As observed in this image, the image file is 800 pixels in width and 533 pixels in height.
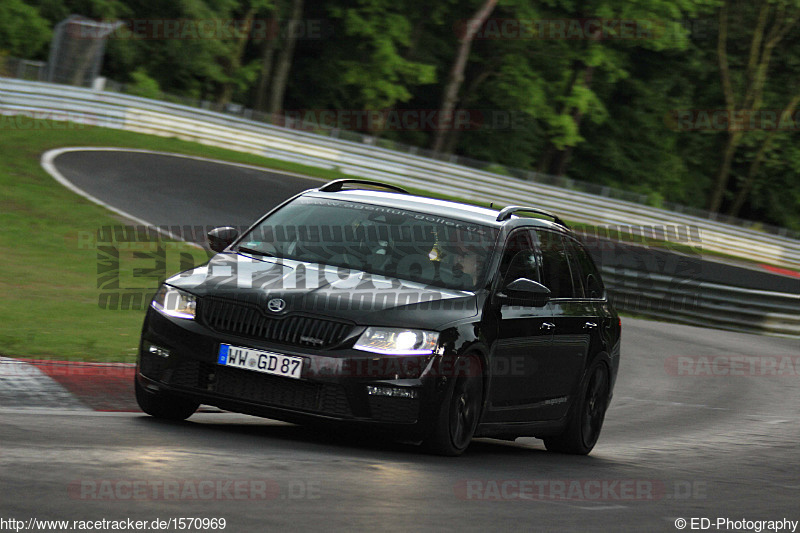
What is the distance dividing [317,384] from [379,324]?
0.47m

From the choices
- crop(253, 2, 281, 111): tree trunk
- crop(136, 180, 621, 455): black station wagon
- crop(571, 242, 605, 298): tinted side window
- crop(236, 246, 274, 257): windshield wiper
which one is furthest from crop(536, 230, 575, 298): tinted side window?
crop(253, 2, 281, 111): tree trunk

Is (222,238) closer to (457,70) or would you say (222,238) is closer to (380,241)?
(380,241)

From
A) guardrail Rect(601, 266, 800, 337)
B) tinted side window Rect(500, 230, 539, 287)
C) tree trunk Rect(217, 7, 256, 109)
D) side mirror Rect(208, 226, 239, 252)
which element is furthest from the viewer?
tree trunk Rect(217, 7, 256, 109)

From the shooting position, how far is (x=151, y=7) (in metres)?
42.4

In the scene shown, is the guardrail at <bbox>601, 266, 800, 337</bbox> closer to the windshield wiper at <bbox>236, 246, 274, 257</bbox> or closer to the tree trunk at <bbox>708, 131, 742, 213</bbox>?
the windshield wiper at <bbox>236, 246, 274, 257</bbox>

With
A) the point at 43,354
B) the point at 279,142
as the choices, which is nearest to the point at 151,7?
the point at 279,142

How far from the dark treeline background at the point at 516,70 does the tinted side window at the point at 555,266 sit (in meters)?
31.9

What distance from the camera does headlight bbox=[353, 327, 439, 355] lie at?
714cm

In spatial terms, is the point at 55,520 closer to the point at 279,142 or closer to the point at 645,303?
the point at 645,303

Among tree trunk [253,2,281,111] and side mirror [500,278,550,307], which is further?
tree trunk [253,2,281,111]

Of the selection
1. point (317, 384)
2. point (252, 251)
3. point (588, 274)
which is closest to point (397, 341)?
point (317, 384)

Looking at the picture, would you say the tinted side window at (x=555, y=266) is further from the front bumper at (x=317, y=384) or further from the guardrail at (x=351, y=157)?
the guardrail at (x=351, y=157)

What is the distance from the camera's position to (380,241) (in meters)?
8.16

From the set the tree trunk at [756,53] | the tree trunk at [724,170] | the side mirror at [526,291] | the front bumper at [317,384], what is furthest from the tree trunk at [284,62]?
the front bumper at [317,384]
